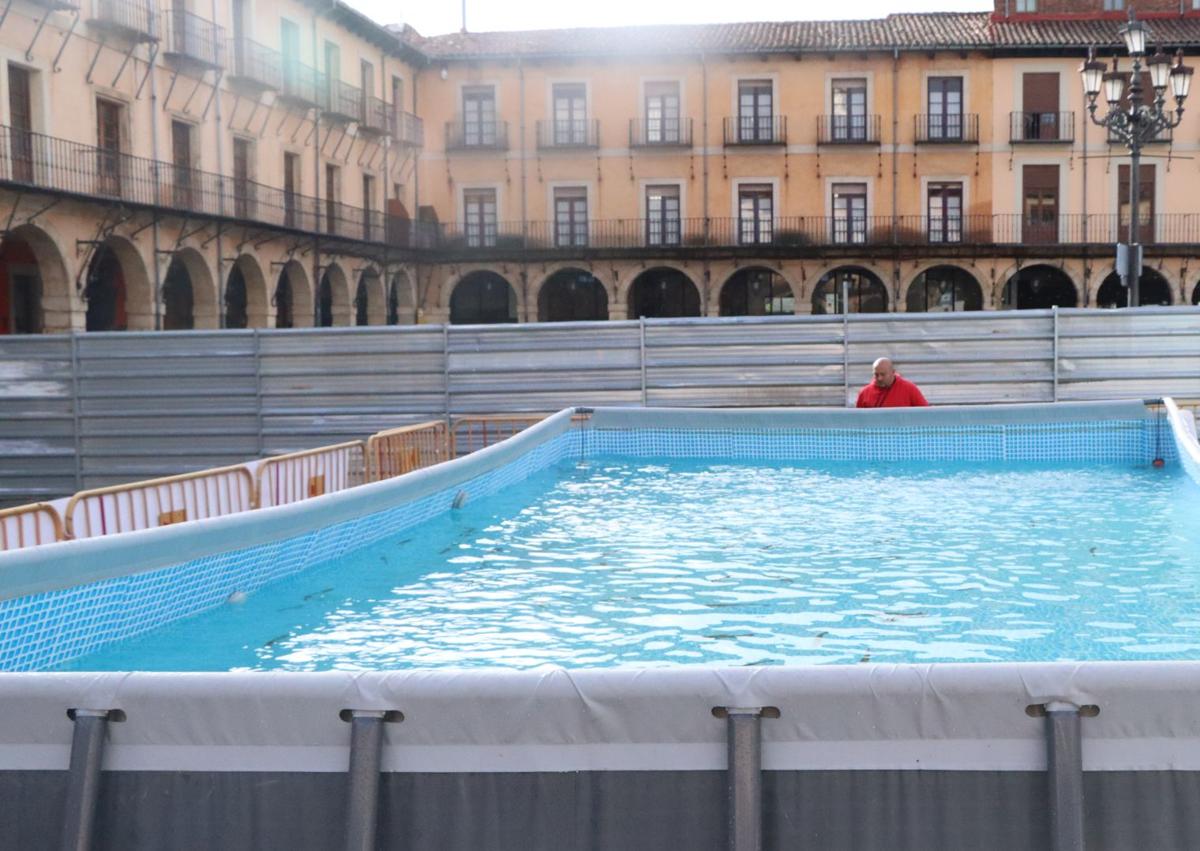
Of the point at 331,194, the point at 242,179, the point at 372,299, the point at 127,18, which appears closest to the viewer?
the point at 127,18

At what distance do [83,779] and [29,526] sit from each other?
4193 mm

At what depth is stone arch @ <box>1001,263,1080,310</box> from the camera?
39625 millimetres

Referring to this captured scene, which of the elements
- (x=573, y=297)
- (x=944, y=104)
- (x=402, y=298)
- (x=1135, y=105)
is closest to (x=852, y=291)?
(x=944, y=104)

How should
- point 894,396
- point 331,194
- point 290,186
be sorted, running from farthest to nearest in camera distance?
point 331,194
point 290,186
point 894,396

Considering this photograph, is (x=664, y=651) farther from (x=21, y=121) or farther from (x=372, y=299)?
(x=372, y=299)

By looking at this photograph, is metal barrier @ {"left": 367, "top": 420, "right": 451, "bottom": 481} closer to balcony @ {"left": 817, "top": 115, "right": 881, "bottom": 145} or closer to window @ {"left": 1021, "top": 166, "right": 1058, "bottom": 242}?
balcony @ {"left": 817, "top": 115, "right": 881, "bottom": 145}

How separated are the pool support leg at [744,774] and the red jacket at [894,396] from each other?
38.3 feet

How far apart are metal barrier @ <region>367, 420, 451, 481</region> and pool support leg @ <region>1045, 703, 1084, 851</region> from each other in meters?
8.20

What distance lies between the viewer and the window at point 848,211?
39344 millimetres

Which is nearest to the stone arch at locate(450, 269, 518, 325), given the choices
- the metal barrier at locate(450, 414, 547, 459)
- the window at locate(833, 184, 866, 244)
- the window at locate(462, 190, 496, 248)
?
the window at locate(462, 190, 496, 248)

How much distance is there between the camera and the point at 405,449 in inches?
516

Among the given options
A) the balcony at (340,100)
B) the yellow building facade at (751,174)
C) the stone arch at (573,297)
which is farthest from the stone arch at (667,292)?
the balcony at (340,100)

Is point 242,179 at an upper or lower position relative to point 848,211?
lower

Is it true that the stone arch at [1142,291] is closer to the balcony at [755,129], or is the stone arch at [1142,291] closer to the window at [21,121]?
the balcony at [755,129]
